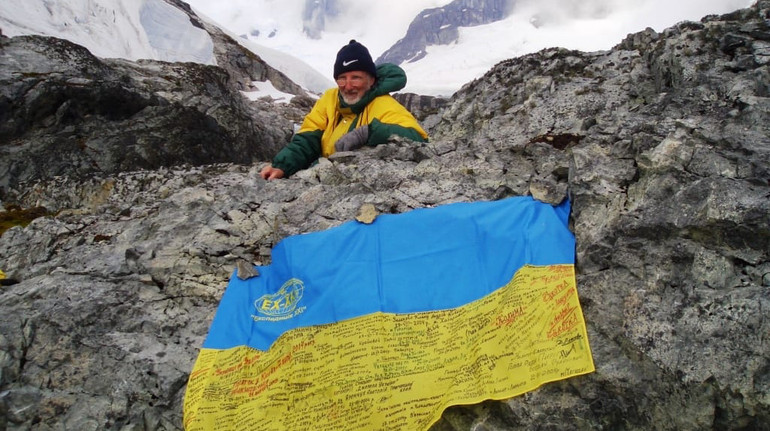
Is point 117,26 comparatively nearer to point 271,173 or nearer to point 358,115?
point 358,115

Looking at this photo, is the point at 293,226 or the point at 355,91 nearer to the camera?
the point at 293,226

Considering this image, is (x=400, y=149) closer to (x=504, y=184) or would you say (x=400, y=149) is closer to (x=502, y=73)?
(x=504, y=184)

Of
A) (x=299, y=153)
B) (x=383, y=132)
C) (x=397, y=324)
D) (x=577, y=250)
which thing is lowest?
(x=397, y=324)

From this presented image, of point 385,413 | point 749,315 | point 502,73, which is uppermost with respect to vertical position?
point 502,73

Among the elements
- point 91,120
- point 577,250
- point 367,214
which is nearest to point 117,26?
point 91,120

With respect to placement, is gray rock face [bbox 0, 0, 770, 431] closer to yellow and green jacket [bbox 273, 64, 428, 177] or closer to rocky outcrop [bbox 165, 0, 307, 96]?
yellow and green jacket [bbox 273, 64, 428, 177]

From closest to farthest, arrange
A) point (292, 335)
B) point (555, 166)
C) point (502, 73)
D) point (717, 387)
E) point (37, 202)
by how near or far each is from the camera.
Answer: point (717, 387), point (292, 335), point (555, 166), point (37, 202), point (502, 73)

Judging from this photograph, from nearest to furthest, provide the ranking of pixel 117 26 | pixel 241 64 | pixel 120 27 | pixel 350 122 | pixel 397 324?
pixel 397 324
pixel 350 122
pixel 117 26
pixel 120 27
pixel 241 64

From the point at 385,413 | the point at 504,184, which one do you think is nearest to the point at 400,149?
the point at 504,184
